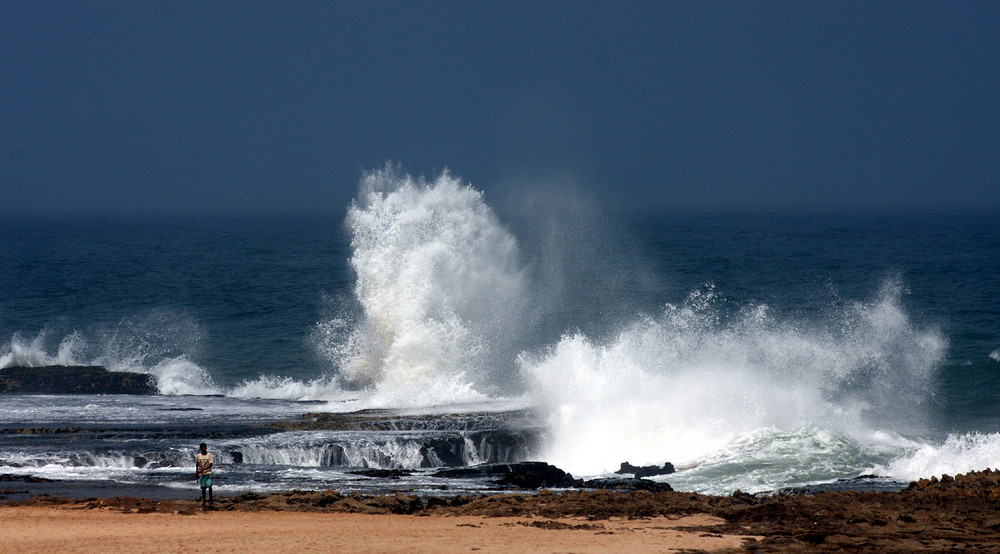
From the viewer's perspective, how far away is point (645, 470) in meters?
20.2

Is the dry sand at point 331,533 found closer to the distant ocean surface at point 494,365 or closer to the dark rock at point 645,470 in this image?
the distant ocean surface at point 494,365

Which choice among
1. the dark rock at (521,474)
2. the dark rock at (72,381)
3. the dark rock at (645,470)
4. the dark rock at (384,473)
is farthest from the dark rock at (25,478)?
the dark rock at (645,470)

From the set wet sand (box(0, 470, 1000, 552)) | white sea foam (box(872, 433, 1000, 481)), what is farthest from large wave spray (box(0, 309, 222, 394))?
white sea foam (box(872, 433, 1000, 481))

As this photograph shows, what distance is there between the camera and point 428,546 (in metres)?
13.2

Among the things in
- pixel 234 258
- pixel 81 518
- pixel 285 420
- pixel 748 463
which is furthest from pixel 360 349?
pixel 234 258

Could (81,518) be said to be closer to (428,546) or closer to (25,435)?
(428,546)

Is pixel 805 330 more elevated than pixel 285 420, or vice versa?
pixel 805 330

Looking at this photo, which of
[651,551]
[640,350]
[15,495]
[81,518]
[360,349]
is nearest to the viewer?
[651,551]

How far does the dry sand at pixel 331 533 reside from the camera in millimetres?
13195

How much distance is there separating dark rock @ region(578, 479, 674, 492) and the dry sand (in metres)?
A: 2.81

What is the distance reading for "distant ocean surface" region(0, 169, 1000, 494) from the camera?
20922 mm

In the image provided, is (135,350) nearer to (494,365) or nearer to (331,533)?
(494,365)

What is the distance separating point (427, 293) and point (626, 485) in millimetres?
16410

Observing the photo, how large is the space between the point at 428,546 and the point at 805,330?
20.2 metres
